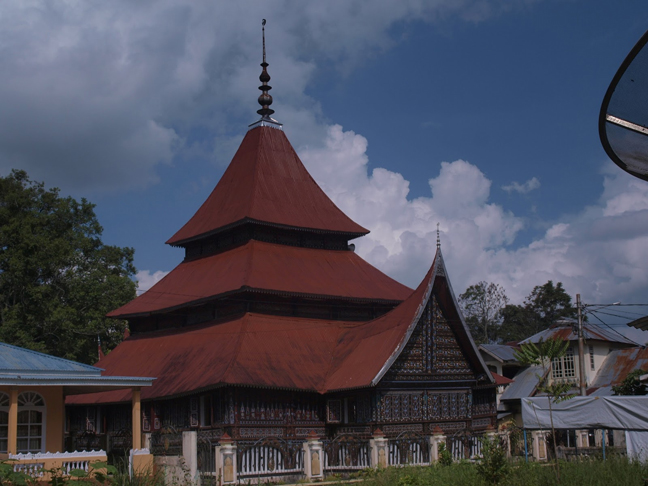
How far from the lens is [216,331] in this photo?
80.6 ft

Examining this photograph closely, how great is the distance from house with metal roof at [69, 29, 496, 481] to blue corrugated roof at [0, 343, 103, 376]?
3024 millimetres

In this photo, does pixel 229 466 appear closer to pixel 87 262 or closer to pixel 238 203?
pixel 238 203

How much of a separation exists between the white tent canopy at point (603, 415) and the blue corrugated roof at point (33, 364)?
36.0 feet

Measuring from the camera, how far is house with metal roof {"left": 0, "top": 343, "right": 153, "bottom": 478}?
682 inches

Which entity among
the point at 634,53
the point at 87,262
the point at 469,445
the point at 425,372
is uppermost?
the point at 87,262

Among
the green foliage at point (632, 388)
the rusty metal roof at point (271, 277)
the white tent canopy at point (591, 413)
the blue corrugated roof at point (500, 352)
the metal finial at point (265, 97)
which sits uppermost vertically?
the metal finial at point (265, 97)

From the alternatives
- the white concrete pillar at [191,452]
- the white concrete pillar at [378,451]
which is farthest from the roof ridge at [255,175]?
the white concrete pillar at [378,451]

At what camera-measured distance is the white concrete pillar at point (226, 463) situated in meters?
17.9

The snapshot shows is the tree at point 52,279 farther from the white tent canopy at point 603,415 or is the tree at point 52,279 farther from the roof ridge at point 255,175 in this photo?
the white tent canopy at point 603,415

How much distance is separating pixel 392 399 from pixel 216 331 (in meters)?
5.95

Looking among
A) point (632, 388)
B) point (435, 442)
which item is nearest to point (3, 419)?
point (435, 442)

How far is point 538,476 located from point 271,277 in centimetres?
1320

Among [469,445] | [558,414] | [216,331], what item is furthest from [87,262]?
[558,414]

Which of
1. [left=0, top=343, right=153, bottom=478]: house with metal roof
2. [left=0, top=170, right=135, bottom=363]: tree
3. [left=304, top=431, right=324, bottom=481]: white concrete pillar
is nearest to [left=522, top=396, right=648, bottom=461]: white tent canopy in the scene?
[left=304, top=431, right=324, bottom=481]: white concrete pillar
